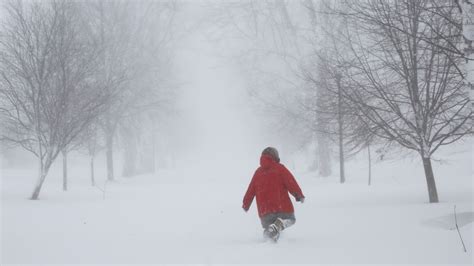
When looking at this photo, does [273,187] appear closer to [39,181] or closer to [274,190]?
[274,190]

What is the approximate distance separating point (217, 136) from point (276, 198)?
153 meters

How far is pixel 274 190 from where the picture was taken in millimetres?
7324

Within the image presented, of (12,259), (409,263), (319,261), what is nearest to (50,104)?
(12,259)

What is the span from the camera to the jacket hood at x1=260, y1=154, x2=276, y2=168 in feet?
24.2

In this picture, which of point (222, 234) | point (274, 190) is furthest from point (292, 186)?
point (222, 234)

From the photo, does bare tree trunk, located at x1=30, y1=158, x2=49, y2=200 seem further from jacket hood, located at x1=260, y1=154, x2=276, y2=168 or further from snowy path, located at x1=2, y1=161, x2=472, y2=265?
jacket hood, located at x1=260, y1=154, x2=276, y2=168

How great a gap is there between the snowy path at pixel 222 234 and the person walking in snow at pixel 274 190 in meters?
0.44

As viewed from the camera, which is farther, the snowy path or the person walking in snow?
the person walking in snow

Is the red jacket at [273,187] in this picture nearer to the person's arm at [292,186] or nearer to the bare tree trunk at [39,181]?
the person's arm at [292,186]

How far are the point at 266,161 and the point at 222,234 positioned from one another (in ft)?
6.83

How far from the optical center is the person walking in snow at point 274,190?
23.9 feet

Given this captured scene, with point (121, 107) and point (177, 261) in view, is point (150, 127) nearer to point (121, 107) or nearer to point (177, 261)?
point (121, 107)

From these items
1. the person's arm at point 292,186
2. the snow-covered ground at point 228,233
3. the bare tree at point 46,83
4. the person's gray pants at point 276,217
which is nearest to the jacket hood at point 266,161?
the person's arm at point 292,186

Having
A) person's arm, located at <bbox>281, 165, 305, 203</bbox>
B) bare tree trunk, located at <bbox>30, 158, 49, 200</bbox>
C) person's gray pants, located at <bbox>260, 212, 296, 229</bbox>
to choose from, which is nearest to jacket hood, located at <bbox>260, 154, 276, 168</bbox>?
person's arm, located at <bbox>281, 165, 305, 203</bbox>
